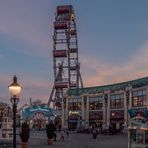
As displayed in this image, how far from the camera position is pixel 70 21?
145625 millimetres

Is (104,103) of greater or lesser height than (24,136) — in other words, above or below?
above

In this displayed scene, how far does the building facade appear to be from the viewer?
9731 centimetres

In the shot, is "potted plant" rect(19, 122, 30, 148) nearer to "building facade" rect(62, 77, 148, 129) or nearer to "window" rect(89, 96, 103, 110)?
"building facade" rect(62, 77, 148, 129)

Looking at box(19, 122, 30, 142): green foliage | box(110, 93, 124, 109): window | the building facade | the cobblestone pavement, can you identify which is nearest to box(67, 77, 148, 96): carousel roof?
the building facade

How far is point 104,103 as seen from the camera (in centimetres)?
11356

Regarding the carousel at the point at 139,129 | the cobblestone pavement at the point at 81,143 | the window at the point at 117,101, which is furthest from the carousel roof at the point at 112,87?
the carousel at the point at 139,129

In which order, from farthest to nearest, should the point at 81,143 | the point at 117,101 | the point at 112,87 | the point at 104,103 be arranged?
the point at 104,103 → the point at 112,87 → the point at 117,101 → the point at 81,143

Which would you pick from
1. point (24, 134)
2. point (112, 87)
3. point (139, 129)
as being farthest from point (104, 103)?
point (139, 129)

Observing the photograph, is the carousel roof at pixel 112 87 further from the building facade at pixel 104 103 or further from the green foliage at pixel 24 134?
the green foliage at pixel 24 134

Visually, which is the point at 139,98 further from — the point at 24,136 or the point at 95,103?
the point at 24,136

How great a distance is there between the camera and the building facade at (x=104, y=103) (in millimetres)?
97312

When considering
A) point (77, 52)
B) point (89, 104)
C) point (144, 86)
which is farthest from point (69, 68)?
point (144, 86)

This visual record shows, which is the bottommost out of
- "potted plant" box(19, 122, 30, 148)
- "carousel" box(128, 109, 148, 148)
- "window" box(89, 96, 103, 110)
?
"potted plant" box(19, 122, 30, 148)

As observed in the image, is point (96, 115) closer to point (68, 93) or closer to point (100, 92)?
point (100, 92)
